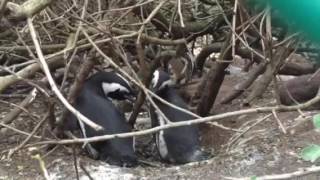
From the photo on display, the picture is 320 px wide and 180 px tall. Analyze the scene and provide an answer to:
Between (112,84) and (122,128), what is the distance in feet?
1.41

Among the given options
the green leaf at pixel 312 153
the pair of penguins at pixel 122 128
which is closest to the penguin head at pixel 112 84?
the pair of penguins at pixel 122 128

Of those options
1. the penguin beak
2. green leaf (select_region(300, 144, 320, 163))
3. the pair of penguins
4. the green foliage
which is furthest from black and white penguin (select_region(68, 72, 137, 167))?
the green foliage

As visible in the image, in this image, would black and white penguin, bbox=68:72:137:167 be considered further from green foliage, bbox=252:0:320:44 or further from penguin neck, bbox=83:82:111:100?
green foliage, bbox=252:0:320:44

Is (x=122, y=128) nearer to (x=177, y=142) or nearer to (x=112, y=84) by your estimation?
(x=177, y=142)

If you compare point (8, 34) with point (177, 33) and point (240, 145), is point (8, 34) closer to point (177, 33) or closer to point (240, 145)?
point (177, 33)

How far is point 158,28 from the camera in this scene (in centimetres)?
359

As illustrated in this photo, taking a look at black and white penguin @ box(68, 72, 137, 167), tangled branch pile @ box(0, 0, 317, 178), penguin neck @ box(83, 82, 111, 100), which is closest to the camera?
tangled branch pile @ box(0, 0, 317, 178)

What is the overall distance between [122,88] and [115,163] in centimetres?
63

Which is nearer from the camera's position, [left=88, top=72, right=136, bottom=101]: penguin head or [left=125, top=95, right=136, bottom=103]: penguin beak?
[left=88, top=72, right=136, bottom=101]: penguin head

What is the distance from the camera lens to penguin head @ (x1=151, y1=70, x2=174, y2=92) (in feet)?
11.3

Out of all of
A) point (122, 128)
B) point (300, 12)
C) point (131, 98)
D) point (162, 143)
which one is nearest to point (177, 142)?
point (162, 143)

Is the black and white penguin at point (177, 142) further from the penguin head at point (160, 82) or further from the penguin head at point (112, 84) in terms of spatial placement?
the penguin head at point (112, 84)

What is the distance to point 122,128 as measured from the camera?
317 cm

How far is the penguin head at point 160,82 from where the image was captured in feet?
11.3
